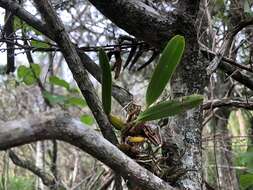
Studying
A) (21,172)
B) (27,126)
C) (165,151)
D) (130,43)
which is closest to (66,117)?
(27,126)

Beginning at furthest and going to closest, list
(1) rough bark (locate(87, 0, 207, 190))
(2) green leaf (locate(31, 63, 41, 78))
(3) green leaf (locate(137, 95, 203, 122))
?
(2) green leaf (locate(31, 63, 41, 78)), (1) rough bark (locate(87, 0, 207, 190)), (3) green leaf (locate(137, 95, 203, 122))

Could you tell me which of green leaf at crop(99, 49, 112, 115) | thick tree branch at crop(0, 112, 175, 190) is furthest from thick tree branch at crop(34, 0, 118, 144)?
thick tree branch at crop(0, 112, 175, 190)

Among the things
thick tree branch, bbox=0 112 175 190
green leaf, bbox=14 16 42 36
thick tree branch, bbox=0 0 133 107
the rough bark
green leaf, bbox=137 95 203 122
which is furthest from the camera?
green leaf, bbox=14 16 42 36

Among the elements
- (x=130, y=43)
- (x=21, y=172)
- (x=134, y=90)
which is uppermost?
(x=134, y=90)

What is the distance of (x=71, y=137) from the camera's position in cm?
57

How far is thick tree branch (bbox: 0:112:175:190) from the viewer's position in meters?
0.50

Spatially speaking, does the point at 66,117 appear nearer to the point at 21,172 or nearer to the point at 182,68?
the point at 182,68

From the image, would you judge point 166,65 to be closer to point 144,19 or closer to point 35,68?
point 144,19

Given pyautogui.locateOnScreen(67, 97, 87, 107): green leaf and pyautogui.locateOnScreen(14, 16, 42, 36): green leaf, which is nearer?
pyautogui.locateOnScreen(14, 16, 42, 36): green leaf

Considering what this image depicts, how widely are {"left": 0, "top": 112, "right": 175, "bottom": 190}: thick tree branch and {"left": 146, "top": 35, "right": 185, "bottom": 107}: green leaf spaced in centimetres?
17

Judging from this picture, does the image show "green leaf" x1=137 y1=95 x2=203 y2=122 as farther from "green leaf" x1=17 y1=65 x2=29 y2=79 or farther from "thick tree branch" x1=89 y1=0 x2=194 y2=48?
"green leaf" x1=17 y1=65 x2=29 y2=79

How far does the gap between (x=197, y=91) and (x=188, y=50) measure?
0.09 meters

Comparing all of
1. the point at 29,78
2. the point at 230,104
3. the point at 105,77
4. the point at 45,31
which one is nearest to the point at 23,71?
the point at 29,78

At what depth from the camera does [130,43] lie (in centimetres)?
108
